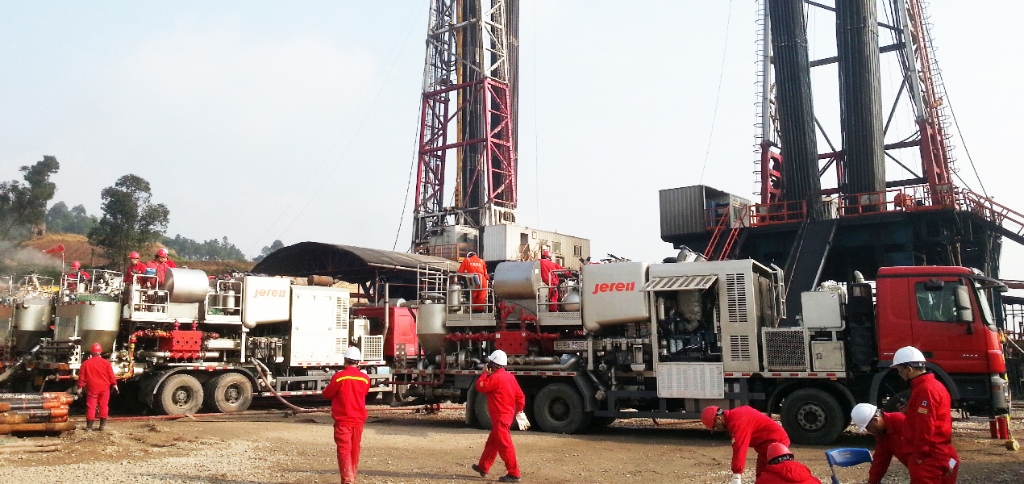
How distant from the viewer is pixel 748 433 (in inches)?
232

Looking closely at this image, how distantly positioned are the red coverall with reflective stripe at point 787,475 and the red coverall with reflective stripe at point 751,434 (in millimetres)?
209

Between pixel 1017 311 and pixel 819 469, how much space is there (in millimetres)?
21736

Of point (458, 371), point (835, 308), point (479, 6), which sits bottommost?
point (458, 371)

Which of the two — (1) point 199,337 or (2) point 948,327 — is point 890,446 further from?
(1) point 199,337

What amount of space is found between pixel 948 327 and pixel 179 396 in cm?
1492

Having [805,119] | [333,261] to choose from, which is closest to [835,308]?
[805,119]

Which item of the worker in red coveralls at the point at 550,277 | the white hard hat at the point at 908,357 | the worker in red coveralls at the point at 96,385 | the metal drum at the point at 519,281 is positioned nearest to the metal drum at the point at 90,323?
the worker in red coveralls at the point at 96,385

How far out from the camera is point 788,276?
29.2m

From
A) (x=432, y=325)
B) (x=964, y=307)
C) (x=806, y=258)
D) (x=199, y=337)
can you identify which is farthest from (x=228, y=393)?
(x=806, y=258)

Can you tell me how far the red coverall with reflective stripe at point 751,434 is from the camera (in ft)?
19.0

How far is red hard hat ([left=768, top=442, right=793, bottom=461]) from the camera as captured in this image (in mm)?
5591

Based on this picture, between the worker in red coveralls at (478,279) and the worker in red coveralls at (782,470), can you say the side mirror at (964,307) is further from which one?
the worker in red coveralls at (478,279)

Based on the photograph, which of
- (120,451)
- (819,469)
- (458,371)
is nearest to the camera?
(819,469)

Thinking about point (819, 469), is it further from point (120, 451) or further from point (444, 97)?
point (444, 97)
